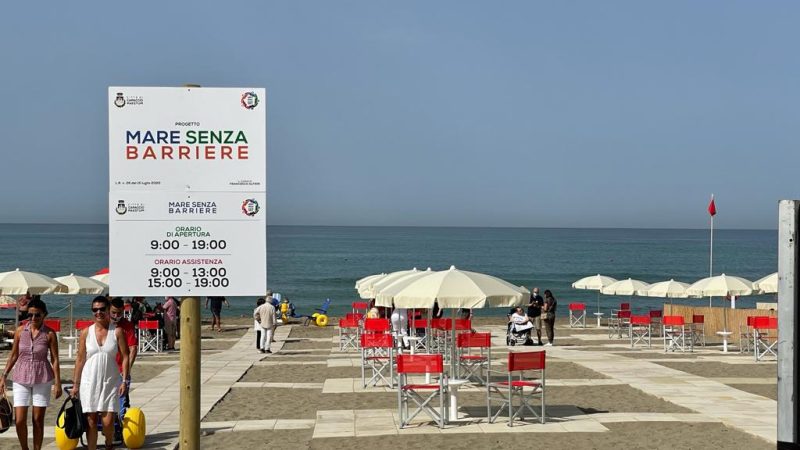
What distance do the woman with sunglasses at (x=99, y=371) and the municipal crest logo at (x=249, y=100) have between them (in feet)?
14.4

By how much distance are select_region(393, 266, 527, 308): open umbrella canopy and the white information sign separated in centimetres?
721

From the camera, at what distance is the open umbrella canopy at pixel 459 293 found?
11.8m

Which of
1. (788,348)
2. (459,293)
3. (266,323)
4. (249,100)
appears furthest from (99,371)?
(266,323)

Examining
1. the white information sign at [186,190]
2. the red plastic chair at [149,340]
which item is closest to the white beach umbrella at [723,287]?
the red plastic chair at [149,340]

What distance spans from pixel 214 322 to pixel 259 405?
59.4ft

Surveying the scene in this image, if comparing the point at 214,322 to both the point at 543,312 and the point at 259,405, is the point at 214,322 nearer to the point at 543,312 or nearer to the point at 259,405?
the point at 543,312

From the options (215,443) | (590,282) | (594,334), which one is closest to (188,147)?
(215,443)

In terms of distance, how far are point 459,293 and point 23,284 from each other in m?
13.9

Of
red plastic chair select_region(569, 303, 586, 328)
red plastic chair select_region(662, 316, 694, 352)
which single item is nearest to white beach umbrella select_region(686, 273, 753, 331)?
red plastic chair select_region(662, 316, 694, 352)

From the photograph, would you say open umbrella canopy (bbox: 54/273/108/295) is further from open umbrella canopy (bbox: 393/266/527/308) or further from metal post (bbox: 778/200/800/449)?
metal post (bbox: 778/200/800/449)

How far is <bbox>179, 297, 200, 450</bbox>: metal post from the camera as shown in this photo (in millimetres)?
4742

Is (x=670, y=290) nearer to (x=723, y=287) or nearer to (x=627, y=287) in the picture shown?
(x=723, y=287)

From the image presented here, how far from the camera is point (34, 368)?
8.66 meters

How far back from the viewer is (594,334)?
2981 centimetres
